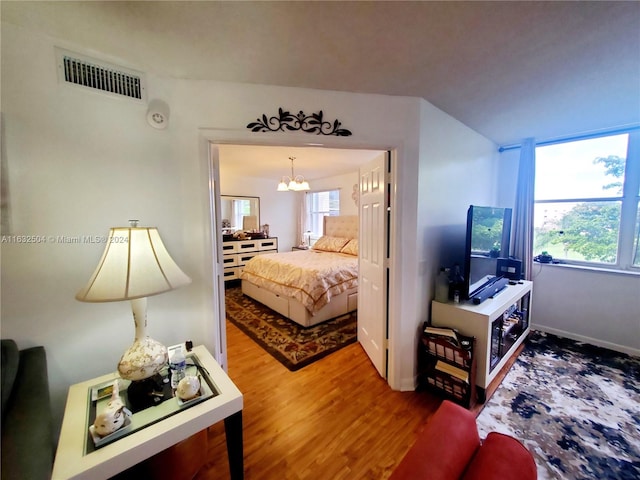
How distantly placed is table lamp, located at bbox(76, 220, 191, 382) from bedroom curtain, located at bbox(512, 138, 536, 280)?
3494 mm

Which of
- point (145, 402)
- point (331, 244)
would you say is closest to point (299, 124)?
point (145, 402)

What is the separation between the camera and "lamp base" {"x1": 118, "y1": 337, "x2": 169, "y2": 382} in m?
1.06

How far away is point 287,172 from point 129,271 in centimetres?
431

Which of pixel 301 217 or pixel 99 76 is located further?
pixel 301 217

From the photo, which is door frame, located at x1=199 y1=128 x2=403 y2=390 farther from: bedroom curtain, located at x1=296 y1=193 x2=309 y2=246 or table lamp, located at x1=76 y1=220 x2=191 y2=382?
bedroom curtain, located at x1=296 y1=193 x2=309 y2=246

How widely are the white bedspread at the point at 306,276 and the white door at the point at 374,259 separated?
0.59 meters

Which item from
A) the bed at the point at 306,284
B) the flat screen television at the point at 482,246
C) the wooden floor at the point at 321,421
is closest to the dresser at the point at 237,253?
the bed at the point at 306,284

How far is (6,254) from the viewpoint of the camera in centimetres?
111

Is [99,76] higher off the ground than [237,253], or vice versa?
[99,76]

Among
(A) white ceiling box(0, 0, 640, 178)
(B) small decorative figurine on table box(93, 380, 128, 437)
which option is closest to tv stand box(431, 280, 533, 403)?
(A) white ceiling box(0, 0, 640, 178)

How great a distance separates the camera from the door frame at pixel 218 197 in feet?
5.12

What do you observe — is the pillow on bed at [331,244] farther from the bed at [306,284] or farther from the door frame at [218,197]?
the door frame at [218,197]

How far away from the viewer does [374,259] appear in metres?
2.26

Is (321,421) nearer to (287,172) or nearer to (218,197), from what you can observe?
(218,197)
